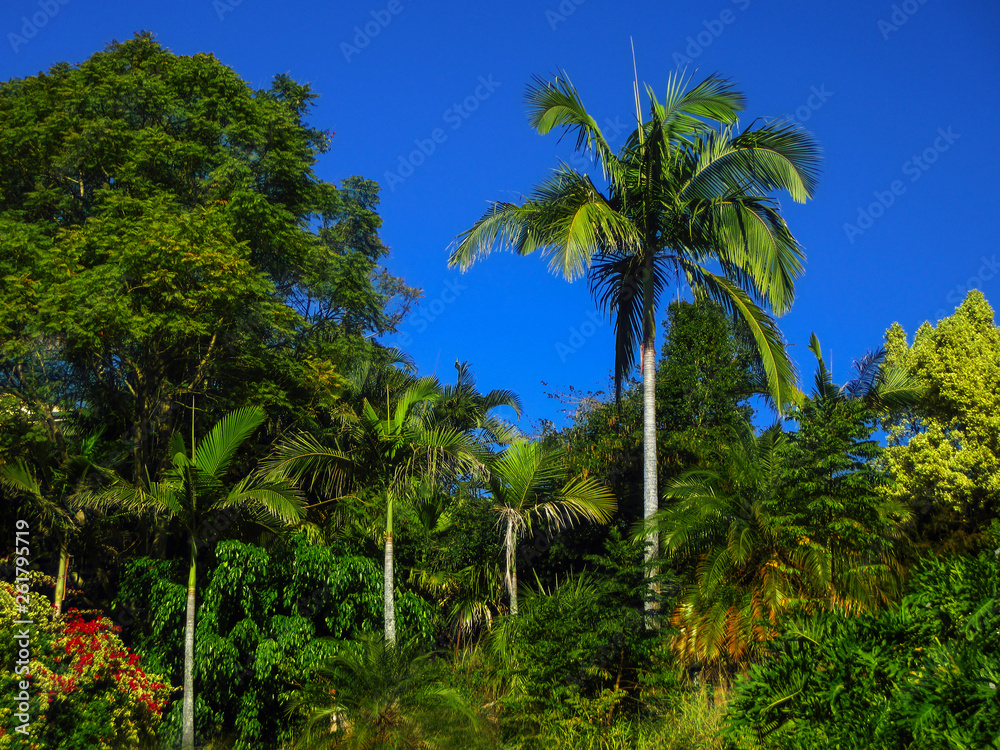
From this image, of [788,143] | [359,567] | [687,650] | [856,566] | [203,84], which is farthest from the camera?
[203,84]

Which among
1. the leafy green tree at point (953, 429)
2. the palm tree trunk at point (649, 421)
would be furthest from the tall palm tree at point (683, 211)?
the leafy green tree at point (953, 429)

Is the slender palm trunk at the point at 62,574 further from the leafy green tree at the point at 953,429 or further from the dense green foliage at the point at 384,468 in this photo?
the leafy green tree at the point at 953,429

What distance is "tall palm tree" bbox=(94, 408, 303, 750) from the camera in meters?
11.8

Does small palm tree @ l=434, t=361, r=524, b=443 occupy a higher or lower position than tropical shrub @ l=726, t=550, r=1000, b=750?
higher

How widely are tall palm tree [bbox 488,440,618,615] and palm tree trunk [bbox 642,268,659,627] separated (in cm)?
182

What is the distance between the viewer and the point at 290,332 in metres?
15.2

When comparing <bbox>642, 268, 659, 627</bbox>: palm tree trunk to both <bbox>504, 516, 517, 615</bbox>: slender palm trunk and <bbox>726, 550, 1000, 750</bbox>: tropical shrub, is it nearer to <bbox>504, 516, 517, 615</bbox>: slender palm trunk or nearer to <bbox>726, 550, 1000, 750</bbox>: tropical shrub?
<bbox>504, 516, 517, 615</bbox>: slender palm trunk

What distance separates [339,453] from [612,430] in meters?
6.28

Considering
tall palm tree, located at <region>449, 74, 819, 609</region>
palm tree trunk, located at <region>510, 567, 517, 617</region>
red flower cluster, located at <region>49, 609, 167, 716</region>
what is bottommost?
red flower cluster, located at <region>49, 609, 167, 716</region>

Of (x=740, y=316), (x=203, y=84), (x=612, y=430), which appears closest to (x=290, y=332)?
(x=203, y=84)

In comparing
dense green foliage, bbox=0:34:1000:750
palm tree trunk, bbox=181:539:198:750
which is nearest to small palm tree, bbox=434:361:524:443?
dense green foliage, bbox=0:34:1000:750

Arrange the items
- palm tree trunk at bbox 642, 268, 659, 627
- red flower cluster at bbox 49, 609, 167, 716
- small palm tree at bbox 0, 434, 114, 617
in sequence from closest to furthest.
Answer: red flower cluster at bbox 49, 609, 167, 716 < palm tree trunk at bbox 642, 268, 659, 627 < small palm tree at bbox 0, 434, 114, 617

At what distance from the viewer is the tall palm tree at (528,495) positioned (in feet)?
46.3

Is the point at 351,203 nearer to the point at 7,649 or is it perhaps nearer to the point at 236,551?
the point at 236,551
